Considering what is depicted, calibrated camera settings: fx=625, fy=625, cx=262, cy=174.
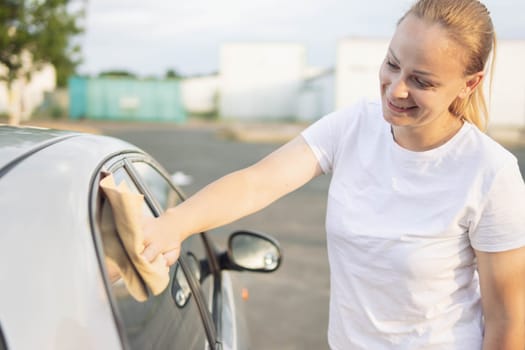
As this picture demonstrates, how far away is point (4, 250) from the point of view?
984 millimetres

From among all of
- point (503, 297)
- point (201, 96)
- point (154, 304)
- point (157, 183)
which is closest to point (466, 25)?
point (503, 297)

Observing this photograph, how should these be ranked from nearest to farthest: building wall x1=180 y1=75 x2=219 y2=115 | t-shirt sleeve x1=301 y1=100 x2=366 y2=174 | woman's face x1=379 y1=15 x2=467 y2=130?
woman's face x1=379 y1=15 x2=467 y2=130 < t-shirt sleeve x1=301 y1=100 x2=366 y2=174 < building wall x1=180 y1=75 x2=219 y2=115

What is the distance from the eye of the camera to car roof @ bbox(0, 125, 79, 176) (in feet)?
3.89

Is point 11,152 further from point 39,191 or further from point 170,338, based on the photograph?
point 170,338

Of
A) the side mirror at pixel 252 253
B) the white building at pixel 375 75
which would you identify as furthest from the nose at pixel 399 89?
the white building at pixel 375 75

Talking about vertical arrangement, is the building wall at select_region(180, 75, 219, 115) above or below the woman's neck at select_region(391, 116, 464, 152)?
below

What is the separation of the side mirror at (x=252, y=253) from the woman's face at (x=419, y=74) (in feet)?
3.96

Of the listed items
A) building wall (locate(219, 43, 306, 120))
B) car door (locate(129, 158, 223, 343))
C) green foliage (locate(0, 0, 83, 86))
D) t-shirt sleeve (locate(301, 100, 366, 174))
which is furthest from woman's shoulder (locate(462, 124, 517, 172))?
building wall (locate(219, 43, 306, 120))

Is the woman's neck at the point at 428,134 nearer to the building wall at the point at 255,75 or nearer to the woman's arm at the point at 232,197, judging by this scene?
the woman's arm at the point at 232,197

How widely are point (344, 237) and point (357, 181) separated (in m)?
0.15

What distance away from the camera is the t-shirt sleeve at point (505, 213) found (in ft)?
4.65

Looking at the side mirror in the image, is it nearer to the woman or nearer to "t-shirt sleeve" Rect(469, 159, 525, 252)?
the woman

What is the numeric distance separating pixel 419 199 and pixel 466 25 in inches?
16.2

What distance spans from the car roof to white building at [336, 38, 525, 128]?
31808 mm
